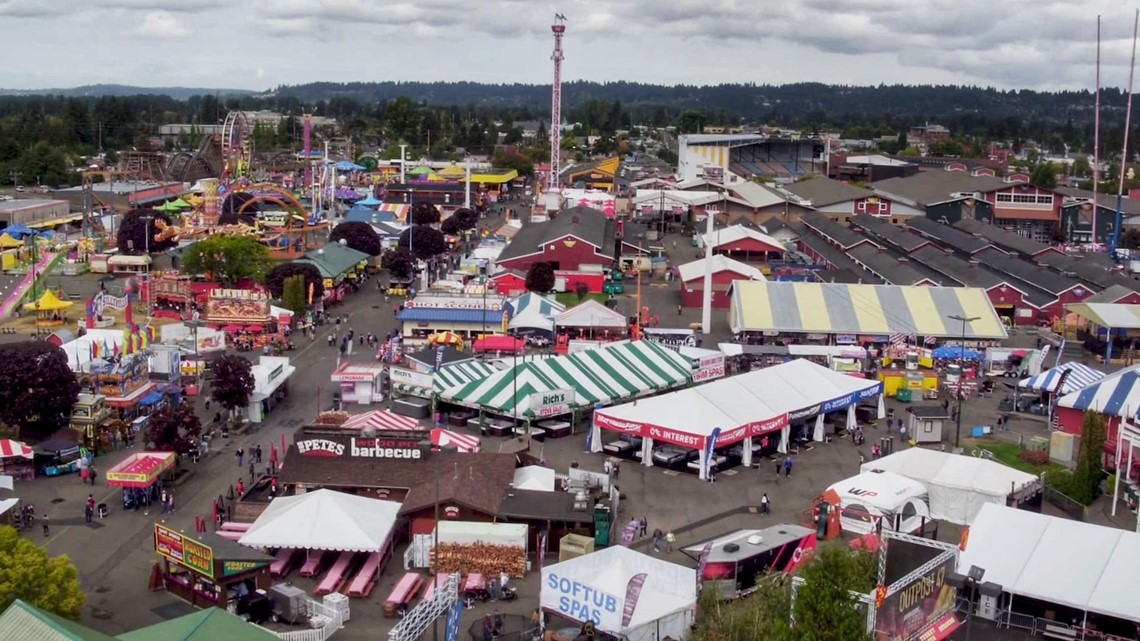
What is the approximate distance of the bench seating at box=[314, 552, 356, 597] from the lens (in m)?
15.3

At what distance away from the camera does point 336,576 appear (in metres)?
15.6

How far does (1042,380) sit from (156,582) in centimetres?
1834

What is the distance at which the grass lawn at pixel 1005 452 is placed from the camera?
69.9ft

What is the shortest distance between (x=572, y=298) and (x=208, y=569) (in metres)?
24.1

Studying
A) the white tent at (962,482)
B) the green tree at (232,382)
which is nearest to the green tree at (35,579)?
the green tree at (232,382)

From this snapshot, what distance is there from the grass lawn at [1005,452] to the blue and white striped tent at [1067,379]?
2120 mm

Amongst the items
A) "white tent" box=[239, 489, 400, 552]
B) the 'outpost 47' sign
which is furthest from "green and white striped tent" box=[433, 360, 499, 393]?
"white tent" box=[239, 489, 400, 552]

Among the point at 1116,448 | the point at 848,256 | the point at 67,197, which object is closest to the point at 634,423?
the point at 1116,448

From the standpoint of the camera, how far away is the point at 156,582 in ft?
50.9

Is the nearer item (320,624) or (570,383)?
(320,624)

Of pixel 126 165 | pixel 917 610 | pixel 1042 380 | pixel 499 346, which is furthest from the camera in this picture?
pixel 126 165

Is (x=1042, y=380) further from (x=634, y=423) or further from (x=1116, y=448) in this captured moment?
(x=634, y=423)

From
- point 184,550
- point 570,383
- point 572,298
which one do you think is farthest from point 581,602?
point 572,298

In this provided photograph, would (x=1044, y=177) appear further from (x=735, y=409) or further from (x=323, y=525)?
(x=323, y=525)
